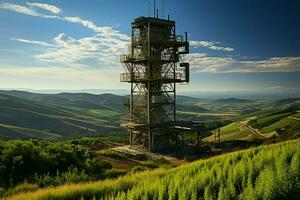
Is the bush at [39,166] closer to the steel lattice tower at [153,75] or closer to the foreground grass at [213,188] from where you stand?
the foreground grass at [213,188]

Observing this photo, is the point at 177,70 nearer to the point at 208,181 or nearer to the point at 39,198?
the point at 208,181

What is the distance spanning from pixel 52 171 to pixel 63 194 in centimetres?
816

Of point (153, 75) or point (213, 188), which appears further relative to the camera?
point (153, 75)

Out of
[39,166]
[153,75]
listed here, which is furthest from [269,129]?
[39,166]

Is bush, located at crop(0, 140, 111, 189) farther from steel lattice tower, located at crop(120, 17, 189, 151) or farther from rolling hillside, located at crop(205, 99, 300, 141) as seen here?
rolling hillside, located at crop(205, 99, 300, 141)

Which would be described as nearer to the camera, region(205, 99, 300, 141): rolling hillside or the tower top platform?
the tower top platform

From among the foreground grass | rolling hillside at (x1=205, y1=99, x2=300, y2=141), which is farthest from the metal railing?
the foreground grass

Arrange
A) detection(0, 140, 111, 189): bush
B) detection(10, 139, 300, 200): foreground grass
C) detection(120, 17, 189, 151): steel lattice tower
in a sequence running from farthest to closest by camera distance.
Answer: detection(120, 17, 189, 151): steel lattice tower
detection(0, 140, 111, 189): bush
detection(10, 139, 300, 200): foreground grass

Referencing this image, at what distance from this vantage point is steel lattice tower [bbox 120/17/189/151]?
112 ft

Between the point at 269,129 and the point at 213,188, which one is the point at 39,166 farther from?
the point at 269,129

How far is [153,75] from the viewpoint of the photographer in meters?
34.3

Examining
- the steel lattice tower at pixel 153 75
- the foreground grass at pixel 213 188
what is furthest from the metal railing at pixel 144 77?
the foreground grass at pixel 213 188

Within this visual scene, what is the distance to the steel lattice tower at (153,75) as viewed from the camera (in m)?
34.2

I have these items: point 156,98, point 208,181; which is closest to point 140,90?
point 156,98
